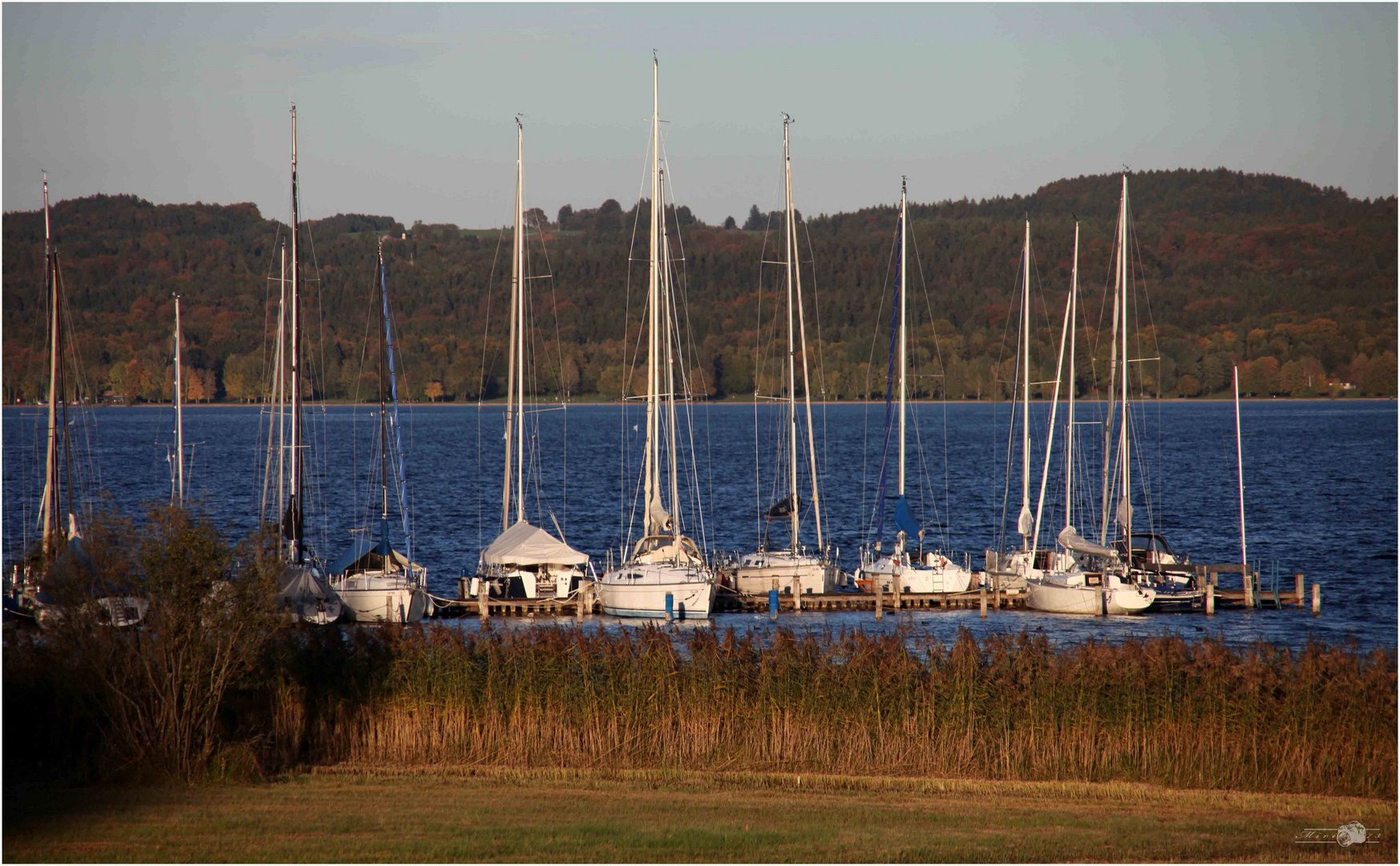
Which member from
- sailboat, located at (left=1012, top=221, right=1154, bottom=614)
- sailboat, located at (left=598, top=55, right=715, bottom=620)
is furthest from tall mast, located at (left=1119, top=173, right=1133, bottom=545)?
sailboat, located at (left=598, top=55, right=715, bottom=620)

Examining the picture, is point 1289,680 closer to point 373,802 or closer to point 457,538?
point 373,802

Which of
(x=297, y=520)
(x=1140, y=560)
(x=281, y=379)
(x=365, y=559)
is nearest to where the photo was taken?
(x=297, y=520)

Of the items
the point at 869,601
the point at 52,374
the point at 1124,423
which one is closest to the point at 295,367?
the point at 52,374

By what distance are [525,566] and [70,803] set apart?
71.0ft

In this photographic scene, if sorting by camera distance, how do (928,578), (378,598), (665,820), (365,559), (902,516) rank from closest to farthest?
(665,820), (378,598), (365,559), (928,578), (902,516)

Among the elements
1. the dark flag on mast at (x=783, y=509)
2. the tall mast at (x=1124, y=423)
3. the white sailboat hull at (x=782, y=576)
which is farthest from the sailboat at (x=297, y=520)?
the tall mast at (x=1124, y=423)

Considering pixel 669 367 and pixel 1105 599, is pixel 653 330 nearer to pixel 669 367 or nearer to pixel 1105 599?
pixel 669 367

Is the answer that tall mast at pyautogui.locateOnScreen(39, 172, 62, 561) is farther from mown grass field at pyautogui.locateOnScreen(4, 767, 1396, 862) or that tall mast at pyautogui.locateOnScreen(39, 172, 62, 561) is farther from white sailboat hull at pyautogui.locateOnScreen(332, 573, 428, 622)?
mown grass field at pyautogui.locateOnScreen(4, 767, 1396, 862)

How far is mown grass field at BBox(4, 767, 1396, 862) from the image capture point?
13.7 metres

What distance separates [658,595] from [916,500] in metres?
44.4

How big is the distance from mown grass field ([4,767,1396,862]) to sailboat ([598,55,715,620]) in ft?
58.2

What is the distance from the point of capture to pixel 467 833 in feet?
46.6

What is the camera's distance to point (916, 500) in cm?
7744

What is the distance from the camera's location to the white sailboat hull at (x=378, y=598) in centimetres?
3288
